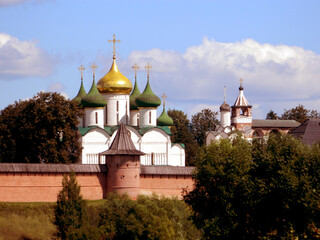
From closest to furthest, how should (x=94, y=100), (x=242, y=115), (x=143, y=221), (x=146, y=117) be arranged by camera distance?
(x=143, y=221)
(x=94, y=100)
(x=146, y=117)
(x=242, y=115)

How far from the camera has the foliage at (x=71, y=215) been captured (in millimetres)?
29922

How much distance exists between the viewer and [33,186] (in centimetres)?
3606

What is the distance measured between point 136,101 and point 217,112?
2841 centimetres

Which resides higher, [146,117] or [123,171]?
[146,117]

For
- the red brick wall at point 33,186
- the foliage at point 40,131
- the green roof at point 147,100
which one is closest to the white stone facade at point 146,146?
the green roof at point 147,100

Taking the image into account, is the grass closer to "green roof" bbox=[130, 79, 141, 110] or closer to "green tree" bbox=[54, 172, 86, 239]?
"green tree" bbox=[54, 172, 86, 239]

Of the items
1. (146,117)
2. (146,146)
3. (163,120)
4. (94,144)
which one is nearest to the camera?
(94,144)

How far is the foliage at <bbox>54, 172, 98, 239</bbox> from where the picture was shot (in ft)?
98.2

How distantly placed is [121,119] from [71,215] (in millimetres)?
22058

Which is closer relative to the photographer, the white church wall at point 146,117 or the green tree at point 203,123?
the white church wall at point 146,117

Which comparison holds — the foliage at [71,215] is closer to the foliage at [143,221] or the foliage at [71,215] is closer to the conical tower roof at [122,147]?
the foliage at [143,221]

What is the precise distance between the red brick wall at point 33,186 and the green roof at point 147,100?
50.6ft

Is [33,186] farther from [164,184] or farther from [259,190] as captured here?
[259,190]

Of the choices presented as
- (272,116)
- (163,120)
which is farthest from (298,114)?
(163,120)
